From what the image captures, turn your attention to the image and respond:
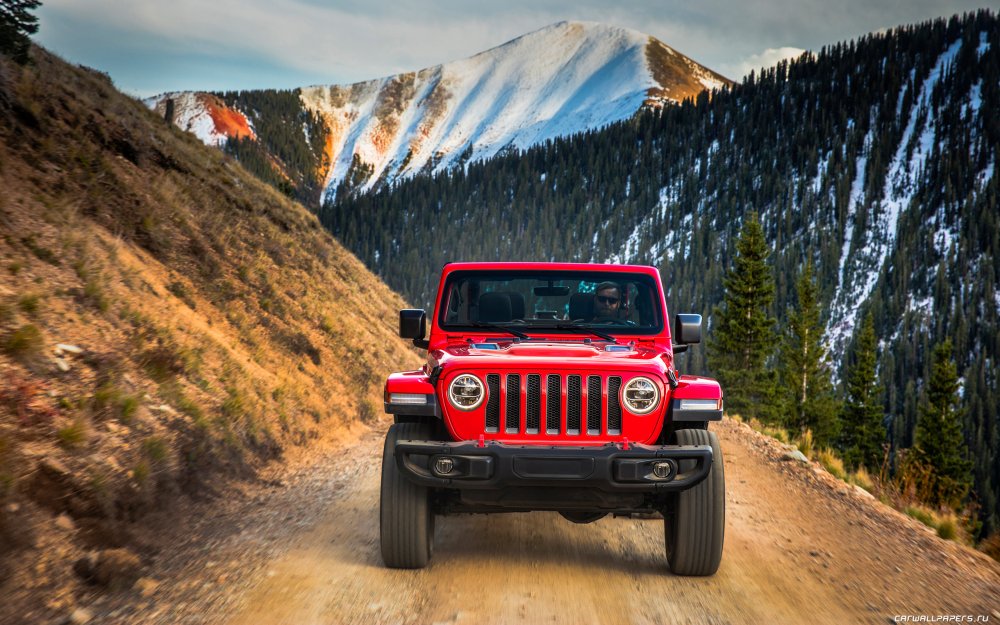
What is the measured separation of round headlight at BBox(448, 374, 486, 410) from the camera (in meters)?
4.76

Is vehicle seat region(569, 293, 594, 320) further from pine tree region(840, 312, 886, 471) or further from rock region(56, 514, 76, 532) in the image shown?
pine tree region(840, 312, 886, 471)

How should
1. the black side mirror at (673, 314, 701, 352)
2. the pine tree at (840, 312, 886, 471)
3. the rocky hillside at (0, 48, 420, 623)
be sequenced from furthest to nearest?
1. the pine tree at (840, 312, 886, 471)
2. the black side mirror at (673, 314, 701, 352)
3. the rocky hillside at (0, 48, 420, 623)

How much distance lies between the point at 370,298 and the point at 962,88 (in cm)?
19281

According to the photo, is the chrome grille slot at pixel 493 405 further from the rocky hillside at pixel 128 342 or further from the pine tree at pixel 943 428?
the pine tree at pixel 943 428

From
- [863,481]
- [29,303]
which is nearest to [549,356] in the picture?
[29,303]

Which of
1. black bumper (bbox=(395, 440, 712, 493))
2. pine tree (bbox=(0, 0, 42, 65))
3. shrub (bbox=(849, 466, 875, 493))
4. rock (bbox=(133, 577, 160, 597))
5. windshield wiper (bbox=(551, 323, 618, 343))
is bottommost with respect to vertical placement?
shrub (bbox=(849, 466, 875, 493))

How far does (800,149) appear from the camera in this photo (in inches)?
6570

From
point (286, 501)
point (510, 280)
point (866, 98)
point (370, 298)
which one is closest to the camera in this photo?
point (510, 280)

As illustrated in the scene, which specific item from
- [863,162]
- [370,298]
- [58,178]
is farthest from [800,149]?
[58,178]

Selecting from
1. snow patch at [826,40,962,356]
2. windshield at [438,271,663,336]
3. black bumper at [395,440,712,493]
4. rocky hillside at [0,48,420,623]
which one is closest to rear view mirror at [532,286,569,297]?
windshield at [438,271,663,336]

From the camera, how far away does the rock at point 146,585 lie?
4461mm

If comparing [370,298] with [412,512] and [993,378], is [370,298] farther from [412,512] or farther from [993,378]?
[993,378]

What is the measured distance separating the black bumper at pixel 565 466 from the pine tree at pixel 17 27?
14709mm

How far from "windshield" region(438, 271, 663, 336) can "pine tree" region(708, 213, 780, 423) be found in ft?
106
